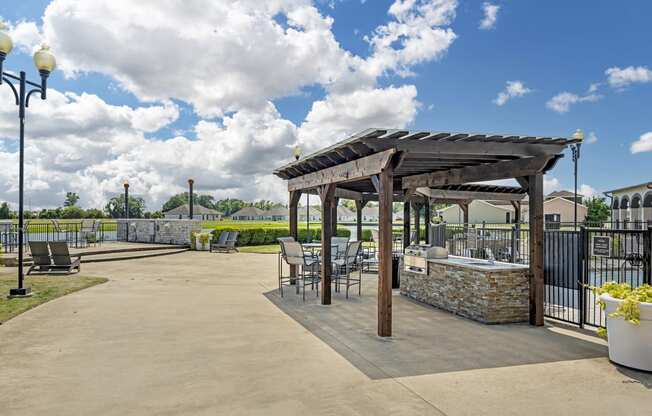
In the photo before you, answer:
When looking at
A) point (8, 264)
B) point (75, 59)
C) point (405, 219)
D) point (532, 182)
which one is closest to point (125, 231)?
point (8, 264)

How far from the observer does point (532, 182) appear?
6.00 m

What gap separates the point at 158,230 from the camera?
60.4ft

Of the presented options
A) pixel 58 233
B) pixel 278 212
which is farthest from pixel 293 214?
pixel 278 212

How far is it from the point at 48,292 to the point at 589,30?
1723 cm

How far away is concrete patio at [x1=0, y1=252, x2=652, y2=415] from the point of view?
3.23m

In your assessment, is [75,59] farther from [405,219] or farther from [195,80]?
[405,219]

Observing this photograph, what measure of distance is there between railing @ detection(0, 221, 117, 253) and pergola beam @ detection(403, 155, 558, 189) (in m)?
9.51

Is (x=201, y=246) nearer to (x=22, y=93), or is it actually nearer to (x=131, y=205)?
(x=22, y=93)

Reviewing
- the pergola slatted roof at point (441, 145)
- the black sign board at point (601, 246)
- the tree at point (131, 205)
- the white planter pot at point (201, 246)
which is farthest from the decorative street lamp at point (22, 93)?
the tree at point (131, 205)

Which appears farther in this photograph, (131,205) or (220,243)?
(131,205)

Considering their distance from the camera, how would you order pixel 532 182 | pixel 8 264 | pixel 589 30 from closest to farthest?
pixel 532 182 → pixel 8 264 → pixel 589 30

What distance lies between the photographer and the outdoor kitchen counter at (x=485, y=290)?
19.4 ft

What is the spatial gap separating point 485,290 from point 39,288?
26.9ft

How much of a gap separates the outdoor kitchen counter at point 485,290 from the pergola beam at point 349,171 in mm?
2152
